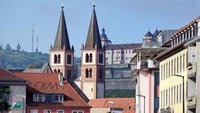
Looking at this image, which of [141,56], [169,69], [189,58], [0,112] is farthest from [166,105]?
[0,112]

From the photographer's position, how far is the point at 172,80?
7462 cm

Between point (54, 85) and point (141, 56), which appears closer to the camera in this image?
point (141, 56)

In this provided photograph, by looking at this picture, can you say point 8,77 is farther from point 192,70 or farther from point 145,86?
point 192,70

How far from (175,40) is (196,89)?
2068 cm

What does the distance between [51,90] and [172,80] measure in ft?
272

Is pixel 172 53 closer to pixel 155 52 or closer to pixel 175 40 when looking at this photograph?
pixel 175 40

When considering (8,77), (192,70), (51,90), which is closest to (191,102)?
(192,70)

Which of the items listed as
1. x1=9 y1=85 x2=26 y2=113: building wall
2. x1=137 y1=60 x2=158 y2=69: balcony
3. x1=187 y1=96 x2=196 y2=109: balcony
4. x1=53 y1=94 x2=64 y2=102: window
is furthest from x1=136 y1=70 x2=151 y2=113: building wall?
x1=53 y1=94 x2=64 y2=102: window

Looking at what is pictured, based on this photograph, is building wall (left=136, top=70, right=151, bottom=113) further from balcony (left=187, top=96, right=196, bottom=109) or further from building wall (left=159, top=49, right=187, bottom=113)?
balcony (left=187, top=96, right=196, bottom=109)

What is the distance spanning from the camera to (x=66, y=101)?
155000mm

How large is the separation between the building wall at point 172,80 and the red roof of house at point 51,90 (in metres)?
71.9

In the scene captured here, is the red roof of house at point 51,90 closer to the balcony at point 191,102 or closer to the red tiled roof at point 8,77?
the red tiled roof at point 8,77

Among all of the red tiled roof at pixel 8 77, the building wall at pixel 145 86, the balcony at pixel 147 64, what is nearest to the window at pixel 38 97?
the red tiled roof at pixel 8 77

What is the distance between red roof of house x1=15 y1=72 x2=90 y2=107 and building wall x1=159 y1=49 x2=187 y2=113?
71885mm
